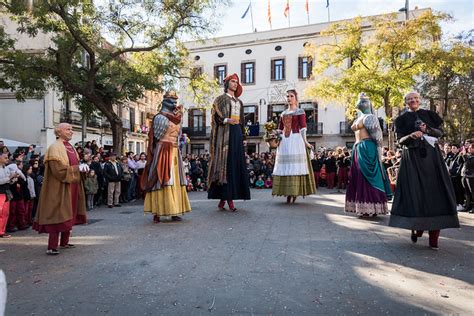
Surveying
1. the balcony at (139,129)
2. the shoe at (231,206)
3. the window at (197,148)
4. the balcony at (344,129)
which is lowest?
the shoe at (231,206)

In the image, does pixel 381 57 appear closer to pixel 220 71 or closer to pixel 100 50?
pixel 100 50

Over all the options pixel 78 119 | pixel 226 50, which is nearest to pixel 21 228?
pixel 78 119

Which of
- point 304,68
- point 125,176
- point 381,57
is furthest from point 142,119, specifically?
point 125,176

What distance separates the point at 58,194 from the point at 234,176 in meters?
3.62

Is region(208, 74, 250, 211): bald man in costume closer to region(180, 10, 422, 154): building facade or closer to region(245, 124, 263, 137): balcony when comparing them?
region(180, 10, 422, 154): building facade

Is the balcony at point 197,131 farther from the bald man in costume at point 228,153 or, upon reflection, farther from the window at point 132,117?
the bald man in costume at point 228,153

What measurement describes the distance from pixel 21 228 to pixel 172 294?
5649 millimetres

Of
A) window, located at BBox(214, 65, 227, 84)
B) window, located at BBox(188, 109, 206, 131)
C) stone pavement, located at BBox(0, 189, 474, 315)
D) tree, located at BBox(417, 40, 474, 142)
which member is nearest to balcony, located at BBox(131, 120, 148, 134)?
window, located at BBox(188, 109, 206, 131)

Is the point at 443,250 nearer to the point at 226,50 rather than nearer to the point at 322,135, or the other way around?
the point at 322,135

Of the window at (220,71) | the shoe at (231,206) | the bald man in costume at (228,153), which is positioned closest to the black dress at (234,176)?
the bald man in costume at (228,153)

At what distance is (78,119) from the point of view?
108ft

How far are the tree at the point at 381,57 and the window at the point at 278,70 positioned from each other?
15180 mm

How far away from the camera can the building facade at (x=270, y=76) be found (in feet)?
115

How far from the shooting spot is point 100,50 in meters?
14.8
